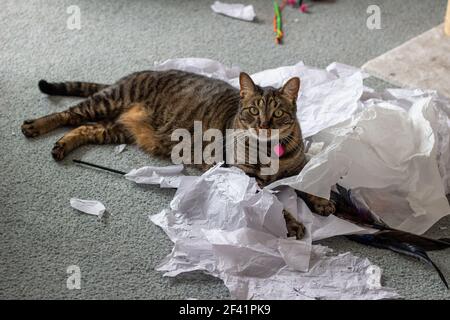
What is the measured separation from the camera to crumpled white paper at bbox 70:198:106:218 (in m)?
2.02

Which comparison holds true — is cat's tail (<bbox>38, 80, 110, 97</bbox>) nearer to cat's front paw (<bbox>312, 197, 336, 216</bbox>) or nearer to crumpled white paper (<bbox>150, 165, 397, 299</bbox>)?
crumpled white paper (<bbox>150, 165, 397, 299</bbox>)

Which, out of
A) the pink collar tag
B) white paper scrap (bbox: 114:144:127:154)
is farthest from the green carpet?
the pink collar tag

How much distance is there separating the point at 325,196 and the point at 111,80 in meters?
1.17

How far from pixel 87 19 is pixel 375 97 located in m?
1.47

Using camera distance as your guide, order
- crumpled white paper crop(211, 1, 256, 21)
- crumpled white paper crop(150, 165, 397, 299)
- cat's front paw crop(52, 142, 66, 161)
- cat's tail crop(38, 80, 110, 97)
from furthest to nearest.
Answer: crumpled white paper crop(211, 1, 256, 21) → cat's tail crop(38, 80, 110, 97) → cat's front paw crop(52, 142, 66, 161) → crumpled white paper crop(150, 165, 397, 299)

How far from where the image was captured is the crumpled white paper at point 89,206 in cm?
202

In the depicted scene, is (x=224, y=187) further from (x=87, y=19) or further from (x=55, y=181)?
(x=87, y=19)

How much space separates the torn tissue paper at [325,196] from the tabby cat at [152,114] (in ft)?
0.41

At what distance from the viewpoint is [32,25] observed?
3072 mm

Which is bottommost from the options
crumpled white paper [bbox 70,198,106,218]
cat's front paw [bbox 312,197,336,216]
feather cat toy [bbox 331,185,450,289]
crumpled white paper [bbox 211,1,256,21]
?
feather cat toy [bbox 331,185,450,289]

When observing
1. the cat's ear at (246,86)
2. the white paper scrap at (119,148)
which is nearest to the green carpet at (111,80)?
the white paper scrap at (119,148)

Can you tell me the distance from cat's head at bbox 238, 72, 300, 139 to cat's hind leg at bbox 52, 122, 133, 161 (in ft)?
1.79

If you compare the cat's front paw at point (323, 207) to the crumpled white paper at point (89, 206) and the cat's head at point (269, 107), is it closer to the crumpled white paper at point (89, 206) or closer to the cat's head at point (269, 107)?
the cat's head at point (269, 107)

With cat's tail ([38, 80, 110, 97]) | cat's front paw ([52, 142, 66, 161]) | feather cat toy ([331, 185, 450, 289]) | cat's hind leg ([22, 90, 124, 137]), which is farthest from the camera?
cat's tail ([38, 80, 110, 97])
